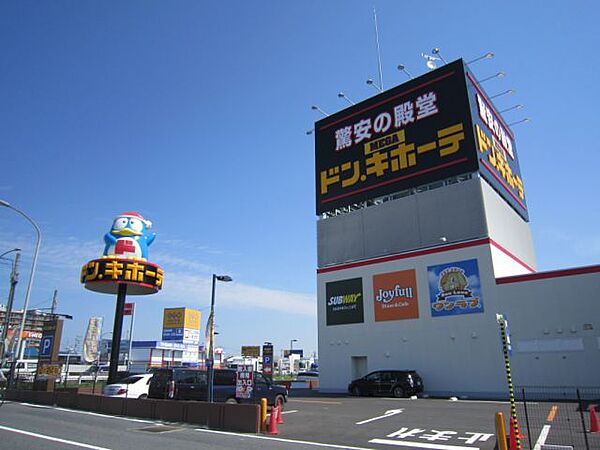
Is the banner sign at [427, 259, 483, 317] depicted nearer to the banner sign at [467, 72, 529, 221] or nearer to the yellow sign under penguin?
the banner sign at [467, 72, 529, 221]

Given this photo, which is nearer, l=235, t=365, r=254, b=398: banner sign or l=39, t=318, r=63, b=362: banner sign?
l=235, t=365, r=254, b=398: banner sign

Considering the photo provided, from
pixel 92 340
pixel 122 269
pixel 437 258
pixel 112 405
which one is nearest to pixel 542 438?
pixel 112 405

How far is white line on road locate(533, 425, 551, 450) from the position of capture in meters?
10.2

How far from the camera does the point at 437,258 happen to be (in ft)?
90.0

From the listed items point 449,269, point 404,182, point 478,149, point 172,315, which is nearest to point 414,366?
point 449,269

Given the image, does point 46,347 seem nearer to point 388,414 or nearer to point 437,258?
point 388,414

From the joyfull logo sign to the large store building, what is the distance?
0.07 m

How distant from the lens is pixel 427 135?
31203mm

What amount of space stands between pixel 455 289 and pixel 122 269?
66.9 feet

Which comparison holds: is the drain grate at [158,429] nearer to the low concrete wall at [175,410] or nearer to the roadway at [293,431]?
the roadway at [293,431]

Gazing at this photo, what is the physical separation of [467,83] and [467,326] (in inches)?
661

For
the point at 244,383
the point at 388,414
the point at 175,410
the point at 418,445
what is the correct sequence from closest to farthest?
the point at 418,445
the point at 175,410
the point at 244,383
the point at 388,414

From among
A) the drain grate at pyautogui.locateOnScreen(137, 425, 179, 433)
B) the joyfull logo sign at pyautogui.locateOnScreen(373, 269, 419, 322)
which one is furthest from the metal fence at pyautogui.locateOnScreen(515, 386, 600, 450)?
the drain grate at pyautogui.locateOnScreen(137, 425, 179, 433)

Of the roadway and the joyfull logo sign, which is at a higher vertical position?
the joyfull logo sign
